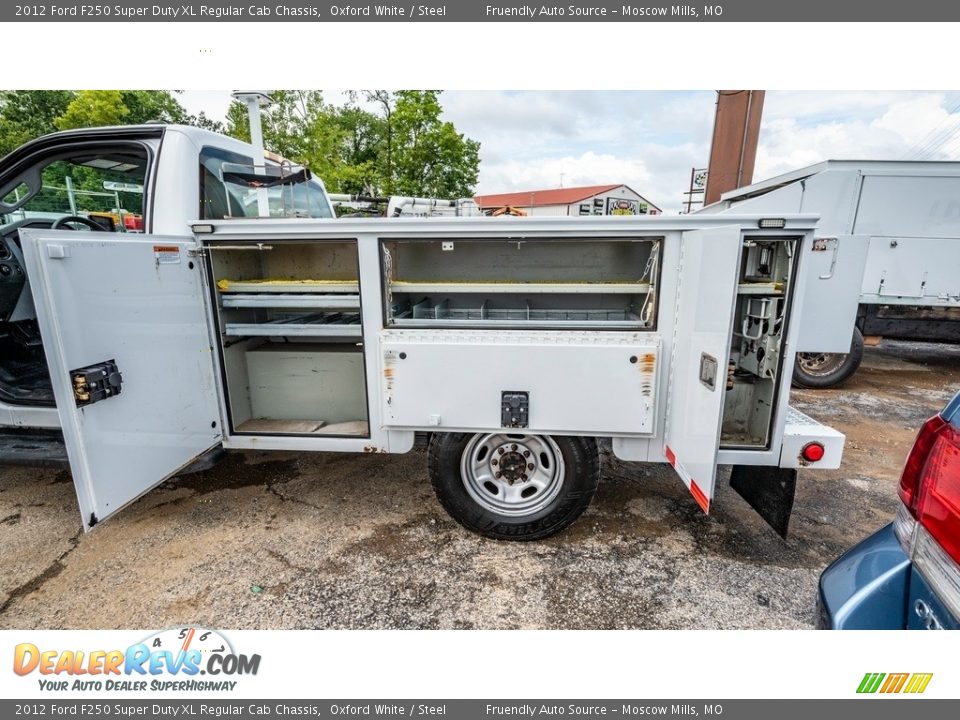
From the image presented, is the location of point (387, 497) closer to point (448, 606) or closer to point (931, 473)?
point (448, 606)

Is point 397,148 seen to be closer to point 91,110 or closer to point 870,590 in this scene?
point 91,110

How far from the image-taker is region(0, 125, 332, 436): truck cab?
2637mm

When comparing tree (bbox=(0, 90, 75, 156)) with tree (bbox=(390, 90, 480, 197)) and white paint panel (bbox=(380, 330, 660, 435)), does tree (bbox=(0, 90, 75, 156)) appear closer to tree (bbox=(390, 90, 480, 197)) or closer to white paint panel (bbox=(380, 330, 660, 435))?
tree (bbox=(390, 90, 480, 197))

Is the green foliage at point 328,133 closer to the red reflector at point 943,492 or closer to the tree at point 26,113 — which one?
the tree at point 26,113

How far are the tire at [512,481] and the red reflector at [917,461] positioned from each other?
1.41m

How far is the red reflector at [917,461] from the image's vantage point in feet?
3.93

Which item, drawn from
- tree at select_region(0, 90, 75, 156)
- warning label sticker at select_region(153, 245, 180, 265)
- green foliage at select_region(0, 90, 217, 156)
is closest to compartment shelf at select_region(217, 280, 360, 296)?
warning label sticker at select_region(153, 245, 180, 265)

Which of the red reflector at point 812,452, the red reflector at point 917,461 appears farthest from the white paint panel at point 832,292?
the red reflector at point 917,461

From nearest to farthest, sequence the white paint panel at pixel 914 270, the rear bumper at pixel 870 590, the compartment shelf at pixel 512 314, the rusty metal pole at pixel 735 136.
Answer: the rear bumper at pixel 870 590 → the compartment shelf at pixel 512 314 → the white paint panel at pixel 914 270 → the rusty metal pole at pixel 735 136

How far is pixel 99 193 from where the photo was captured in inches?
143

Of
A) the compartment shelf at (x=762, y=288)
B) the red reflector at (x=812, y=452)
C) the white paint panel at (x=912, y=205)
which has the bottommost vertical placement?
the red reflector at (x=812, y=452)

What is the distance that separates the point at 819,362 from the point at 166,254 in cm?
701

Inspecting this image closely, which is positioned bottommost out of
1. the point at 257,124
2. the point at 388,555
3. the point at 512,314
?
the point at 388,555

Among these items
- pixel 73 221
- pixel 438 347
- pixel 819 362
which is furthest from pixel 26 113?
pixel 819 362
